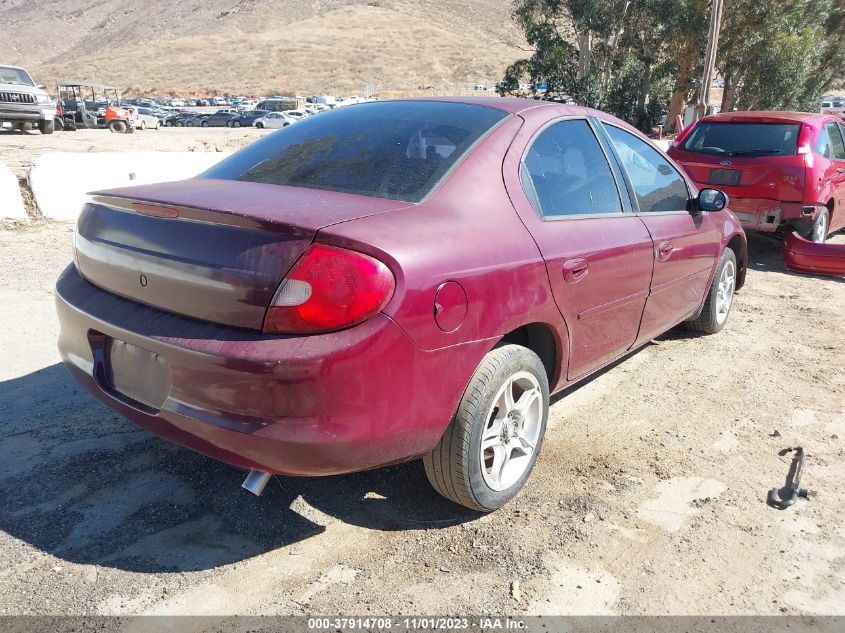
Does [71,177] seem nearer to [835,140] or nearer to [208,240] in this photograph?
[208,240]

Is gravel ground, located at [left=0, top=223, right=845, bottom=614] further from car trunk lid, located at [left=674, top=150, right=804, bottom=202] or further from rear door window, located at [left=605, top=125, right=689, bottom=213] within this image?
car trunk lid, located at [left=674, top=150, right=804, bottom=202]

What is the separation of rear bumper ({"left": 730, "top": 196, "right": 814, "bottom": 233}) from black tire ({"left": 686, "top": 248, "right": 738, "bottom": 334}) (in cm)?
243

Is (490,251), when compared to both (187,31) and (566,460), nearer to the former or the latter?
(566,460)

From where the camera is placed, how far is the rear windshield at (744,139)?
24.2 feet

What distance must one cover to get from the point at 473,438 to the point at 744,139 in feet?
21.6

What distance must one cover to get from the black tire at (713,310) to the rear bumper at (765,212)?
243 centimetres

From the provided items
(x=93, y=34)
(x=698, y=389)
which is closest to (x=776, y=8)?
(x=698, y=389)

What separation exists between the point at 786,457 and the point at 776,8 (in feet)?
86.8

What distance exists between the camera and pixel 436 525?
2.73 meters

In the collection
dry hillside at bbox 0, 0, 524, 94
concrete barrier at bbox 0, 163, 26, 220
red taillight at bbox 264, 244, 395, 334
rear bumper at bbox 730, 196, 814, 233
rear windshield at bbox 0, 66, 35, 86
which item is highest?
dry hillside at bbox 0, 0, 524, 94

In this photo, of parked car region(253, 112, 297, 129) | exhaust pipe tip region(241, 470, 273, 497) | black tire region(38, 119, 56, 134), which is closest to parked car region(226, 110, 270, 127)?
parked car region(253, 112, 297, 129)

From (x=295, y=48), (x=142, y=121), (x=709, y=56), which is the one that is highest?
(x=295, y=48)

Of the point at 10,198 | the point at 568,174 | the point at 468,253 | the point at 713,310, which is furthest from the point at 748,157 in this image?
the point at 10,198

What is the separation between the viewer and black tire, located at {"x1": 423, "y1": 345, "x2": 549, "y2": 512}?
99.0 inches
